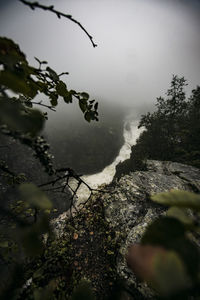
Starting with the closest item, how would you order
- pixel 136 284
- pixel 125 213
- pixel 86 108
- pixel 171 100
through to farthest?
pixel 86 108
pixel 136 284
pixel 125 213
pixel 171 100

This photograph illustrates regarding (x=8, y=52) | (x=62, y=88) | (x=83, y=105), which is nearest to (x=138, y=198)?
(x=83, y=105)

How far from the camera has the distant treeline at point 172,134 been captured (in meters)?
8.23

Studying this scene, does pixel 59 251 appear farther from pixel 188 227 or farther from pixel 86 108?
→ pixel 188 227

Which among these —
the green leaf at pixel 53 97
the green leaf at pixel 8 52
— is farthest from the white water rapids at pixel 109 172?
the green leaf at pixel 8 52

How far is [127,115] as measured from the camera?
35.7 metres

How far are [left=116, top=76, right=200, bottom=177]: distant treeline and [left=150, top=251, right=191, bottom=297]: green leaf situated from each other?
7.84 metres

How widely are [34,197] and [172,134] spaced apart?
10.1m

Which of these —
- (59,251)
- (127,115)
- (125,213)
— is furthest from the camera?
(127,115)

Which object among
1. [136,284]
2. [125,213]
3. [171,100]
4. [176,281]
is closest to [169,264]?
[176,281]

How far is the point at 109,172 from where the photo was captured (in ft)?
44.7

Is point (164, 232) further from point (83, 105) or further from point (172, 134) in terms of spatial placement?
point (172, 134)

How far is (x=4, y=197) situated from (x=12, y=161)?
10.9 feet

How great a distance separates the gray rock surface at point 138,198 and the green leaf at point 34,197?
3306mm

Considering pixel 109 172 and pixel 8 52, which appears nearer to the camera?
pixel 8 52
